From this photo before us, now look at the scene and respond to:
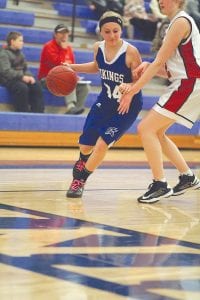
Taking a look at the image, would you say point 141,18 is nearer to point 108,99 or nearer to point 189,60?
point 108,99

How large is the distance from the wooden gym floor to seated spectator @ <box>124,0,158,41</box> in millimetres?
6210

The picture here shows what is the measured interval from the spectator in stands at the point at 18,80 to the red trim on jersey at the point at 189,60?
14.9 feet

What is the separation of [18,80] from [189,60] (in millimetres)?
4674

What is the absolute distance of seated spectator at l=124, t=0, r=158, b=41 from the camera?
12844 mm

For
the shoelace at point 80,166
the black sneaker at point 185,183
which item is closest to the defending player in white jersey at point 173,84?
the black sneaker at point 185,183

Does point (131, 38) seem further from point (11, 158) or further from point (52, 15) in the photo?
point (11, 158)

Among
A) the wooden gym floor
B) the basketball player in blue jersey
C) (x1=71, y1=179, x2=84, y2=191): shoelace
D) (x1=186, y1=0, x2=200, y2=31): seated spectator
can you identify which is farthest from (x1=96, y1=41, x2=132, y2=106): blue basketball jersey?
(x1=186, y1=0, x2=200, y2=31): seated spectator

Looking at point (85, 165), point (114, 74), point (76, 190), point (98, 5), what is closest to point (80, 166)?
point (85, 165)

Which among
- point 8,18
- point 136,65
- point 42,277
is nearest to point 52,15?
point 8,18

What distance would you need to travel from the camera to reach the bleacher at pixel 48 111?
31.3 ft

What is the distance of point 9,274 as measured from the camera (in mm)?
3324

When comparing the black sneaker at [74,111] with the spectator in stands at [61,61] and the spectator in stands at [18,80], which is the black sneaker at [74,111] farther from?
the spectator in stands at [18,80]

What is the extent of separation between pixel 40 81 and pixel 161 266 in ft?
22.1

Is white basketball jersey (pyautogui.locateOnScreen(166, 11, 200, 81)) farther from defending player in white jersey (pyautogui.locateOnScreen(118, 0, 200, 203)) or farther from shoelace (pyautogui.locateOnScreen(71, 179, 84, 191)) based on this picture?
shoelace (pyautogui.locateOnScreen(71, 179, 84, 191))
